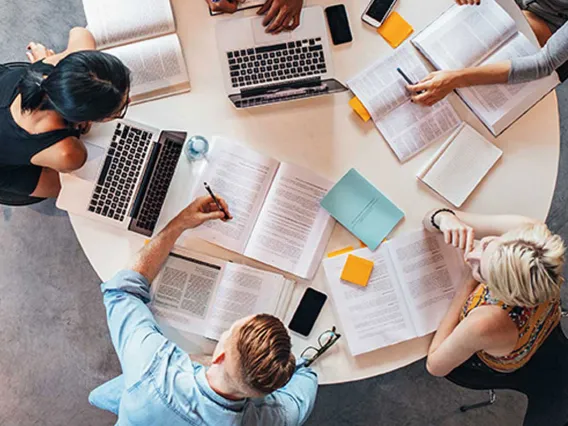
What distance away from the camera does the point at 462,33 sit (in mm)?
1784

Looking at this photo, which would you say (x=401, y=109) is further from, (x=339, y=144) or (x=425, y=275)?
(x=425, y=275)

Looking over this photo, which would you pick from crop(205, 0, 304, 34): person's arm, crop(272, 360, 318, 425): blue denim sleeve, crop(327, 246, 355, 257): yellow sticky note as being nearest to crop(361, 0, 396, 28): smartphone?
crop(205, 0, 304, 34): person's arm

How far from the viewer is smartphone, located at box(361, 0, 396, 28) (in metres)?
1.77

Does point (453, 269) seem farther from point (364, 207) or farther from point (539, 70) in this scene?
point (539, 70)

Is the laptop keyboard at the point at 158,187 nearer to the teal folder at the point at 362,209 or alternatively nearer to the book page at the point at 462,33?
the teal folder at the point at 362,209

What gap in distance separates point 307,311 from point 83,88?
0.92 m

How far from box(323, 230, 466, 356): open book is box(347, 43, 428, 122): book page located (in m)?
0.42

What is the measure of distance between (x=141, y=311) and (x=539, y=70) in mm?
1428

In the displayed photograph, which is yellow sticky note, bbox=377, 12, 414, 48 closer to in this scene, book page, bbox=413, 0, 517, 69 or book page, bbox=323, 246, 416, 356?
book page, bbox=413, 0, 517, 69

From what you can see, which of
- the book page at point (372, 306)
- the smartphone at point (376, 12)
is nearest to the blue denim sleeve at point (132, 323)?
the book page at point (372, 306)

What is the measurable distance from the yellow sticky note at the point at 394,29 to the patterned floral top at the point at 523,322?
2.70 ft

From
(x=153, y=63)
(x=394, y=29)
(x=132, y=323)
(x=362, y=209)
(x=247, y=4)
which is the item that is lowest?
(x=132, y=323)

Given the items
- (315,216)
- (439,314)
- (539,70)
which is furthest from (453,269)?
(539,70)

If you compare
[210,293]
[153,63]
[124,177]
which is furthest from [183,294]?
[153,63]
